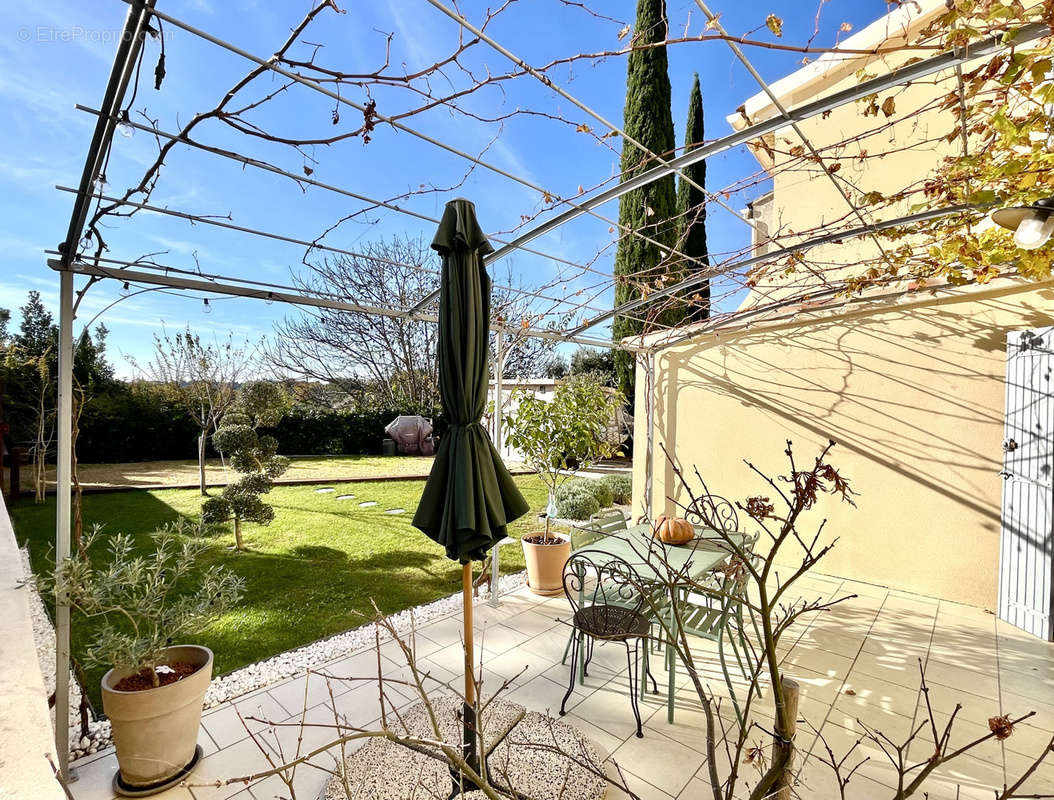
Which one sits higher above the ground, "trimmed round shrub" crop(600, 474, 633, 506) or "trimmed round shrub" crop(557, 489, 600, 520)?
"trimmed round shrub" crop(557, 489, 600, 520)

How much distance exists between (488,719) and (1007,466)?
14.8 feet

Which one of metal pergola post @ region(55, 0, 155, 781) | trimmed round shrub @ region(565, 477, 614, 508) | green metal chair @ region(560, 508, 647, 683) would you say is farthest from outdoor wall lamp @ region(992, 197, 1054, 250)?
trimmed round shrub @ region(565, 477, 614, 508)

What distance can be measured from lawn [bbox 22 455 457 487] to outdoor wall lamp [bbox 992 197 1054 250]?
33.5 ft

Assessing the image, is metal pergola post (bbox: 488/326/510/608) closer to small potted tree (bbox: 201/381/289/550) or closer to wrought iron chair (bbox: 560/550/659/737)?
wrought iron chair (bbox: 560/550/659/737)

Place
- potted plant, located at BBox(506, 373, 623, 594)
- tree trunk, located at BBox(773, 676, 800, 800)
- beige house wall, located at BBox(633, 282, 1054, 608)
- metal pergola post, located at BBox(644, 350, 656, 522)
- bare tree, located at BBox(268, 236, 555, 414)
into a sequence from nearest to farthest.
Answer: tree trunk, located at BBox(773, 676, 800, 800) → beige house wall, located at BBox(633, 282, 1054, 608) → potted plant, located at BBox(506, 373, 623, 594) → metal pergola post, located at BBox(644, 350, 656, 522) → bare tree, located at BBox(268, 236, 555, 414)

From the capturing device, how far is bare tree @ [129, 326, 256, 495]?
996 centimetres

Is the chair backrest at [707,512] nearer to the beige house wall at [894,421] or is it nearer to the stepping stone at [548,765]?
the beige house wall at [894,421]

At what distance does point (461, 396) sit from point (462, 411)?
0.07 meters

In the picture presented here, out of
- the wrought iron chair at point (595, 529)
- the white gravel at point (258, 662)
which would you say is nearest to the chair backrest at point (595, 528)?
the wrought iron chair at point (595, 529)

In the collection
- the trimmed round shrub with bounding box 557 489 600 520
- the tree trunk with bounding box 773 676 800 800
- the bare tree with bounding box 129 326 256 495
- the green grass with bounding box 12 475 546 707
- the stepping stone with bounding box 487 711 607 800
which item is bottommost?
the green grass with bounding box 12 475 546 707

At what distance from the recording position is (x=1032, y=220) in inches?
85.0

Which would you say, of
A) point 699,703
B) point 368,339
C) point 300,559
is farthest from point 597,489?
point 368,339

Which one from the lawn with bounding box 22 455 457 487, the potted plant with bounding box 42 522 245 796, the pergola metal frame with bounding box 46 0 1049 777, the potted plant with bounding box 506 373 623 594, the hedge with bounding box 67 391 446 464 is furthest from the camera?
the hedge with bounding box 67 391 446 464

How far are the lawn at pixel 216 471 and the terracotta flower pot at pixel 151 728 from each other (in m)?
8.42
